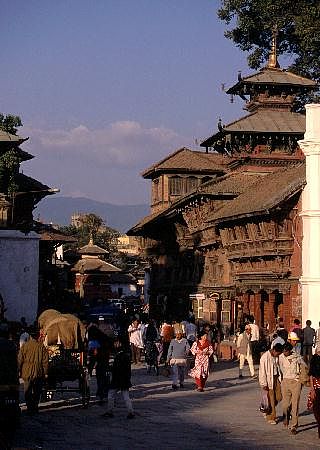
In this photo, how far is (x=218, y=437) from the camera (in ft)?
51.6

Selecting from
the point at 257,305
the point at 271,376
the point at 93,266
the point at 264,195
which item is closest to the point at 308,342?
the point at 257,305

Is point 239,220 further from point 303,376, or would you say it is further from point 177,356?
point 303,376

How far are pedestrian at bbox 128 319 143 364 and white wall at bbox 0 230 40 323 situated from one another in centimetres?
930

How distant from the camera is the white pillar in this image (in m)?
34.6

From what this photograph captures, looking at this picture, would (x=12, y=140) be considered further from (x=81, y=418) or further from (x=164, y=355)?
(x=81, y=418)

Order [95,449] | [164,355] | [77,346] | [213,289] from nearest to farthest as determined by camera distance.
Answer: [95,449], [77,346], [164,355], [213,289]

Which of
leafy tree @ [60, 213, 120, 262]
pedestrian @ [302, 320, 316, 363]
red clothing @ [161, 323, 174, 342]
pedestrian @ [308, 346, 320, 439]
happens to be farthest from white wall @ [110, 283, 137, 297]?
pedestrian @ [308, 346, 320, 439]

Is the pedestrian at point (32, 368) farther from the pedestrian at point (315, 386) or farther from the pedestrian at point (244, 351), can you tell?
the pedestrian at point (244, 351)

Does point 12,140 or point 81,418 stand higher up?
point 12,140

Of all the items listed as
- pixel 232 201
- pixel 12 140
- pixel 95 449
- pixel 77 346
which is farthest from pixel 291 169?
pixel 95 449

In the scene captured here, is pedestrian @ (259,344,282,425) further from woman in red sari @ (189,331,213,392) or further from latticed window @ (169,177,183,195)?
latticed window @ (169,177,183,195)

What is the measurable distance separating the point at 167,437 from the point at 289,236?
70.3ft

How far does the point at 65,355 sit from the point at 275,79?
35446 millimetres

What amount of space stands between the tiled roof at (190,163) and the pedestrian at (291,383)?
3883 cm
